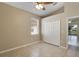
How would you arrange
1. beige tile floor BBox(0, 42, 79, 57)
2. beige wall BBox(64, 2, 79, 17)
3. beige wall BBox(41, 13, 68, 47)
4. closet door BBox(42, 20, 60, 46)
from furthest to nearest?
closet door BBox(42, 20, 60, 46) → beige wall BBox(41, 13, 68, 47) → beige wall BBox(64, 2, 79, 17) → beige tile floor BBox(0, 42, 79, 57)

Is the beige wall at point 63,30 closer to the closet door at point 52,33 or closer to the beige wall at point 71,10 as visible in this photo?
the closet door at point 52,33

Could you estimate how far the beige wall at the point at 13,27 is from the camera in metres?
3.36

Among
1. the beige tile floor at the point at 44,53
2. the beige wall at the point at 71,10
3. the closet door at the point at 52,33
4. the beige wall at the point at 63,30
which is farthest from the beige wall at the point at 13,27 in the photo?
the beige wall at the point at 71,10

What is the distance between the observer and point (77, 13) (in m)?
3.42

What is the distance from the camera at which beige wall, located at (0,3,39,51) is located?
3359mm

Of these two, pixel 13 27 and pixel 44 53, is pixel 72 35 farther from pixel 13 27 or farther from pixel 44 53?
pixel 13 27

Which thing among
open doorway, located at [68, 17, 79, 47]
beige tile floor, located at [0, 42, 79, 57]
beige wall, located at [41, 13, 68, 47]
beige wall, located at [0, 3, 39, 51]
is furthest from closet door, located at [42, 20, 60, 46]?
beige wall, located at [0, 3, 39, 51]

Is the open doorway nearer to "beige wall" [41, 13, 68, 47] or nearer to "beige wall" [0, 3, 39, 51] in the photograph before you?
"beige wall" [41, 13, 68, 47]

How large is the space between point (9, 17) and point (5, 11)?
28 cm

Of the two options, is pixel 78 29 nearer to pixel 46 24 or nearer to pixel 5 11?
pixel 46 24

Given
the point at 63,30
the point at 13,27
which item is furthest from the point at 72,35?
the point at 13,27

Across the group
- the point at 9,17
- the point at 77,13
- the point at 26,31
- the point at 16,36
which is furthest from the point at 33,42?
the point at 77,13

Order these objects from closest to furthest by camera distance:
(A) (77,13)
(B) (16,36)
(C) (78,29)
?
(C) (78,29) → (A) (77,13) → (B) (16,36)

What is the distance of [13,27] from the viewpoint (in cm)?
378
